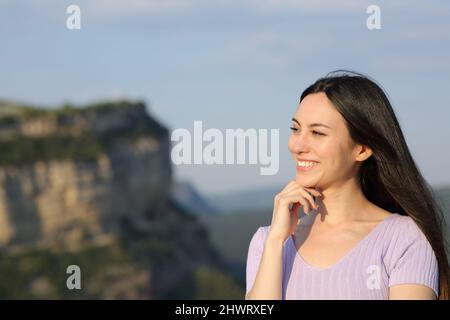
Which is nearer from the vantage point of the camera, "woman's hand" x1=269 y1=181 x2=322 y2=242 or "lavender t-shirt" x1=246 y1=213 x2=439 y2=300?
"lavender t-shirt" x1=246 y1=213 x2=439 y2=300

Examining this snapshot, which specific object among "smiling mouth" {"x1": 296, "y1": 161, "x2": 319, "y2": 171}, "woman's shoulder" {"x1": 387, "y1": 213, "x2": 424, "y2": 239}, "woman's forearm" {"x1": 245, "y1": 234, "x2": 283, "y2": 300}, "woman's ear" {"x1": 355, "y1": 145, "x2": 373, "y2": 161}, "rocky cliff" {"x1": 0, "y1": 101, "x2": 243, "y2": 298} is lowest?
"rocky cliff" {"x1": 0, "y1": 101, "x2": 243, "y2": 298}

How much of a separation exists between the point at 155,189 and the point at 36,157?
15.7m

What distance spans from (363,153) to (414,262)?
61 centimetres

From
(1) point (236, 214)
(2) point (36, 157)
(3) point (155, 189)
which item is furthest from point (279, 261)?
(1) point (236, 214)

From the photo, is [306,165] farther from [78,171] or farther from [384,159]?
[78,171]

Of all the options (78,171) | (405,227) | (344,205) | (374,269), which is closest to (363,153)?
(344,205)

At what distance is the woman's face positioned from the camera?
13.9ft

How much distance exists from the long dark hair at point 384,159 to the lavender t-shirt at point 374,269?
0.09m

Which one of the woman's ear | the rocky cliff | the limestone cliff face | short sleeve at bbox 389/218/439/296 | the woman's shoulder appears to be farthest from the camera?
the rocky cliff

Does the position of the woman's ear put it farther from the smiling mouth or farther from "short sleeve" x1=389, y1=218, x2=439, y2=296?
"short sleeve" x1=389, y1=218, x2=439, y2=296

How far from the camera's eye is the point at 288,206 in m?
4.29

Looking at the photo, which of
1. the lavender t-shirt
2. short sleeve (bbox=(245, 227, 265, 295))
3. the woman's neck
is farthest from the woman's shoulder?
short sleeve (bbox=(245, 227, 265, 295))

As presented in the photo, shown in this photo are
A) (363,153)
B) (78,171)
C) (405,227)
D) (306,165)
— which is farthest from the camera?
(78,171)
